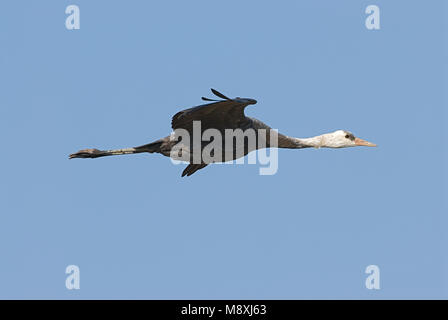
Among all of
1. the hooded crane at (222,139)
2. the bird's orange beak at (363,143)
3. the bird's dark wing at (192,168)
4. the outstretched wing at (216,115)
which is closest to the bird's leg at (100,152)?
the hooded crane at (222,139)

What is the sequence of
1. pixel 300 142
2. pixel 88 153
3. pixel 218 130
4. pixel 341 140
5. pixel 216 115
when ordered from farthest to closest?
pixel 341 140 → pixel 300 142 → pixel 88 153 → pixel 218 130 → pixel 216 115

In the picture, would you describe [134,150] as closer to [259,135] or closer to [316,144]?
[259,135]

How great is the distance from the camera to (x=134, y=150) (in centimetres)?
1448

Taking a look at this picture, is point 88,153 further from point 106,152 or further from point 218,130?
point 218,130

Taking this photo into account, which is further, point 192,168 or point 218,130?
point 192,168

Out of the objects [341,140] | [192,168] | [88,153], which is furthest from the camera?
[192,168]

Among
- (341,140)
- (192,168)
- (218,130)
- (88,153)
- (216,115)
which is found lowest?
(192,168)

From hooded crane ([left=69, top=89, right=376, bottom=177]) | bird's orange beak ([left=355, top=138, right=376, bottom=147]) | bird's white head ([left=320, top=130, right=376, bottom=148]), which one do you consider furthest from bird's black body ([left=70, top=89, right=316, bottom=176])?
bird's orange beak ([left=355, top=138, right=376, bottom=147])

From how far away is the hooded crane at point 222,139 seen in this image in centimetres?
1359

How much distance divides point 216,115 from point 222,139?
1.95 feet

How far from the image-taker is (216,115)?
13.7 meters

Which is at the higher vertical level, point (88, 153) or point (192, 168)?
point (88, 153)

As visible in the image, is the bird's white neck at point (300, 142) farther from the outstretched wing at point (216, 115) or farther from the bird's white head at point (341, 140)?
the outstretched wing at point (216, 115)

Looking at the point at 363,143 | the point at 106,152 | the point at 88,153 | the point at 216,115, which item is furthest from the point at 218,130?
the point at 363,143
